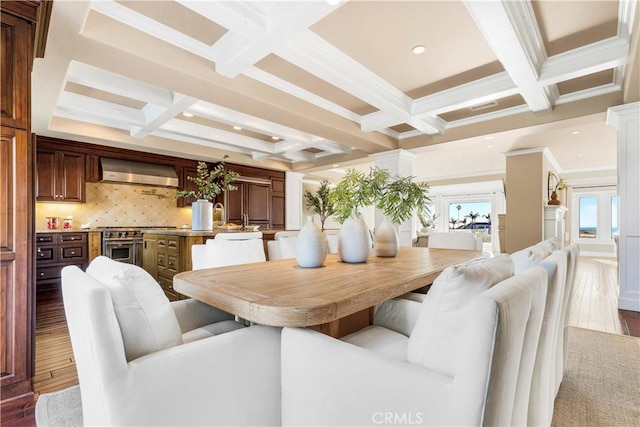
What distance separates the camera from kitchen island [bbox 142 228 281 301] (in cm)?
297

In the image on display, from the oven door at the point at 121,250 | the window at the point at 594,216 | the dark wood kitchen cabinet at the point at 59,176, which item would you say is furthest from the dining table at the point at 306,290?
the window at the point at 594,216

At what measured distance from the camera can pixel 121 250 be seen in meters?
4.70

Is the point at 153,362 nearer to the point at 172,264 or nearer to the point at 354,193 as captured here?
the point at 354,193

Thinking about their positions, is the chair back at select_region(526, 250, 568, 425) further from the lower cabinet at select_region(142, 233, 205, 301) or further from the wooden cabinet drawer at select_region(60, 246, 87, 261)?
the wooden cabinet drawer at select_region(60, 246, 87, 261)

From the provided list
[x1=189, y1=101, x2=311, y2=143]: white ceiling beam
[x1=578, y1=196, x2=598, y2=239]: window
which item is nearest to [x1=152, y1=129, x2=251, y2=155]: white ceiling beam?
[x1=189, y1=101, x2=311, y2=143]: white ceiling beam

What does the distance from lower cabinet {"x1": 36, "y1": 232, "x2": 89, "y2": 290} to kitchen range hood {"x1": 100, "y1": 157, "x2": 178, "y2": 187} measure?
3.32 feet

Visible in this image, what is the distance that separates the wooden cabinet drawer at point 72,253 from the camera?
14.4 ft

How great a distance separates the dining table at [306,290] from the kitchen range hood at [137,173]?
4.31 meters

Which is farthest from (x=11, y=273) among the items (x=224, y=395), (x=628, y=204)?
(x=628, y=204)

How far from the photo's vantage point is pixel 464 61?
9.51ft

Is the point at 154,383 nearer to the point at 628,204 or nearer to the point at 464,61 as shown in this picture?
Result: the point at 464,61

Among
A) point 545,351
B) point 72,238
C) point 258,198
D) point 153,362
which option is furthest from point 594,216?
point 72,238

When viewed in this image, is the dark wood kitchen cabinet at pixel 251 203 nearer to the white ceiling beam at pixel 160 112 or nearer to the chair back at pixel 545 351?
the white ceiling beam at pixel 160 112

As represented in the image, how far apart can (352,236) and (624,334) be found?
2641mm
